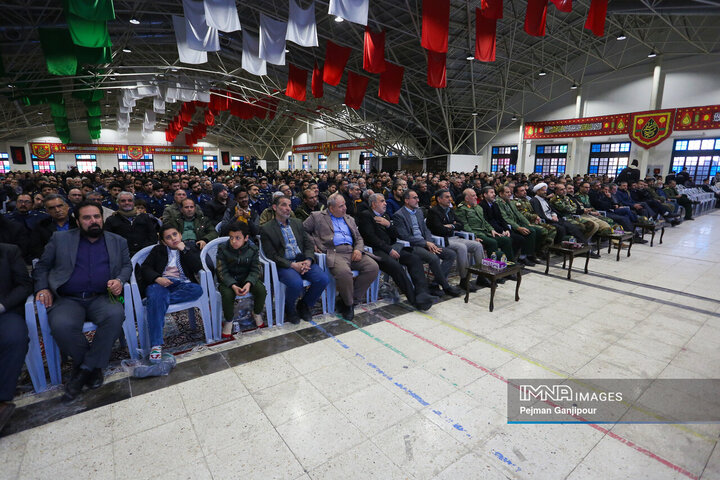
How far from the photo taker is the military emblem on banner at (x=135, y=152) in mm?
32188

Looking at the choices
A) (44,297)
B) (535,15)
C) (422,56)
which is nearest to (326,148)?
(422,56)

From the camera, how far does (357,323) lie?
334 centimetres

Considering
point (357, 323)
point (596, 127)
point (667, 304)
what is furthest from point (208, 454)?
point (596, 127)

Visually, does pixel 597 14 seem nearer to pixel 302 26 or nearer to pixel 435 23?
pixel 435 23

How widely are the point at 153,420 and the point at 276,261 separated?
62.1 inches

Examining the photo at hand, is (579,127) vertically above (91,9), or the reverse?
(91,9)

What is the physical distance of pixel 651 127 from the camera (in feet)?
44.8

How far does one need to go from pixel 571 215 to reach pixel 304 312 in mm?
5434

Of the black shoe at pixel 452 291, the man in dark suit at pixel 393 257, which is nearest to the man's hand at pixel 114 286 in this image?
the man in dark suit at pixel 393 257

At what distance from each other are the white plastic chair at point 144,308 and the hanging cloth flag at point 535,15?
773 centimetres

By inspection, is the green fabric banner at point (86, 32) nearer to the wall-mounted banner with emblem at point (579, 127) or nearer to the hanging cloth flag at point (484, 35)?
the hanging cloth flag at point (484, 35)

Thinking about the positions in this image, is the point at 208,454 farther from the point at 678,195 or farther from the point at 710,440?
the point at 678,195

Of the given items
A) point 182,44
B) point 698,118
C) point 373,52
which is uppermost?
point 182,44

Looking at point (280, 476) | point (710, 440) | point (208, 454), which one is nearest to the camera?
point (280, 476)
